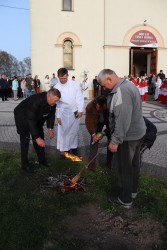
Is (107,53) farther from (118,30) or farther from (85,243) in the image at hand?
(85,243)

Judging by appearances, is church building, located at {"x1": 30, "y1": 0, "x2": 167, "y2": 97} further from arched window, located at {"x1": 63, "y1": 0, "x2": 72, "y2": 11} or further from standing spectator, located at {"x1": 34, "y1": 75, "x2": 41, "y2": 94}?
standing spectator, located at {"x1": 34, "y1": 75, "x2": 41, "y2": 94}

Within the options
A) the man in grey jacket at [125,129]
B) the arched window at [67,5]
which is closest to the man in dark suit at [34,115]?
the man in grey jacket at [125,129]

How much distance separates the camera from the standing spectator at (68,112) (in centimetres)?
638

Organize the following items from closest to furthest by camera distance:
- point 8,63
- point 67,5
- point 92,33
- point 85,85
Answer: point 67,5, point 92,33, point 85,85, point 8,63

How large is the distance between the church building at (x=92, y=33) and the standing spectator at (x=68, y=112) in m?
17.3

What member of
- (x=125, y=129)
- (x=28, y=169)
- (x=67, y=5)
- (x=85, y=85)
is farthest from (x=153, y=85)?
(x=125, y=129)

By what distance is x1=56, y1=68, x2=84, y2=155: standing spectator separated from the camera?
251 inches

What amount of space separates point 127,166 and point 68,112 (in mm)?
2628

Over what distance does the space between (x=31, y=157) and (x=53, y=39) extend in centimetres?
1797

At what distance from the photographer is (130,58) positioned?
80.9ft

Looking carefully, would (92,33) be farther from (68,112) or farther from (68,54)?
(68,112)

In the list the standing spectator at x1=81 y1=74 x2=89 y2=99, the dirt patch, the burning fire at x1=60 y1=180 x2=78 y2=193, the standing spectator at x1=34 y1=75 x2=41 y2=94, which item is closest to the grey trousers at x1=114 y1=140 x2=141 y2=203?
the dirt patch

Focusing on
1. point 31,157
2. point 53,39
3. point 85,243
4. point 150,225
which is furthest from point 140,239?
point 53,39

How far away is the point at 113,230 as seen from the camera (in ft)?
12.6
